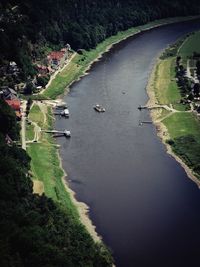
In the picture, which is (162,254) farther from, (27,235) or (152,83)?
(152,83)

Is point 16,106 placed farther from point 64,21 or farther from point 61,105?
point 64,21

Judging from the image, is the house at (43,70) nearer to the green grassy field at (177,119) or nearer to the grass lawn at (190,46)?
the green grassy field at (177,119)

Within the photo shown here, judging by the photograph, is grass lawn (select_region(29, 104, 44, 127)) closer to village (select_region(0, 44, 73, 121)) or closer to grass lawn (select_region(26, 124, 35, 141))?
village (select_region(0, 44, 73, 121))

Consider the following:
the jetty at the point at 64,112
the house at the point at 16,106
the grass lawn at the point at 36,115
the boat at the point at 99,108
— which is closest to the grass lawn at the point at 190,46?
the boat at the point at 99,108

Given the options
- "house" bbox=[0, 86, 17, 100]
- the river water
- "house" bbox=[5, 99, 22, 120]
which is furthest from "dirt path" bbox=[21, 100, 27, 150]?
the river water

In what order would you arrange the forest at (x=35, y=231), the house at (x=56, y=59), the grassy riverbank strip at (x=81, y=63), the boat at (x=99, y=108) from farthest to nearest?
the house at (x=56, y=59) < the grassy riverbank strip at (x=81, y=63) < the boat at (x=99, y=108) < the forest at (x=35, y=231)
